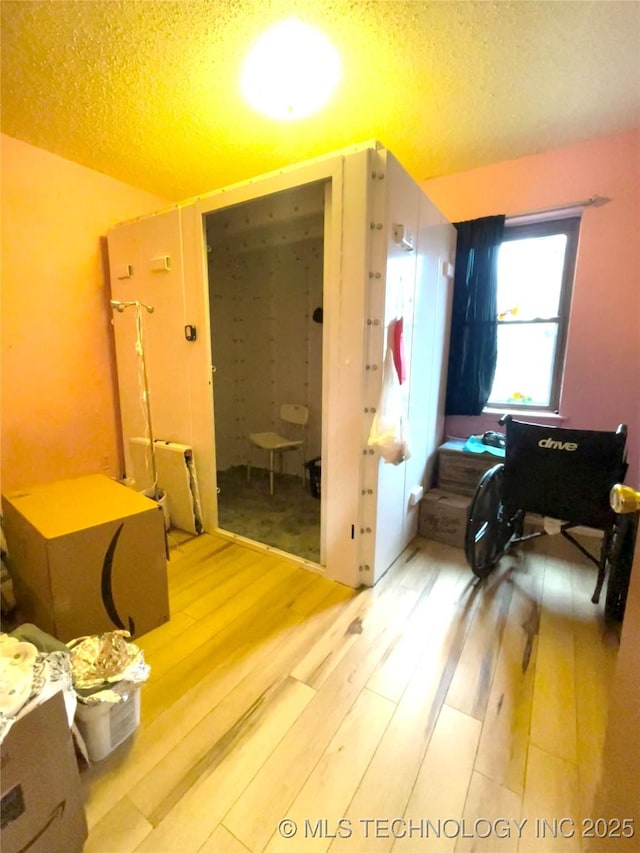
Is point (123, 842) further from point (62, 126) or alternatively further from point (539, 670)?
point (62, 126)

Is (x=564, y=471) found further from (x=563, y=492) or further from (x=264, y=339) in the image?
(x=264, y=339)

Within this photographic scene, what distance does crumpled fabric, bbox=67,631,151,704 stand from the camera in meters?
1.06

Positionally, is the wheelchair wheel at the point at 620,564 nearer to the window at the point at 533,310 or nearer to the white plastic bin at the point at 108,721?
the window at the point at 533,310

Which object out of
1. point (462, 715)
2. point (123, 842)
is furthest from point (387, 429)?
point (123, 842)

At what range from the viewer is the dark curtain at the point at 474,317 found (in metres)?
2.54

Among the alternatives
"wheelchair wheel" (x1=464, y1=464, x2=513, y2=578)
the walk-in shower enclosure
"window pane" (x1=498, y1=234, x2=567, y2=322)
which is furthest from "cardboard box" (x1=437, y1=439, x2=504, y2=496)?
"window pane" (x1=498, y1=234, x2=567, y2=322)

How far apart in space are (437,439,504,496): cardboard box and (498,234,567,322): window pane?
43.5 inches

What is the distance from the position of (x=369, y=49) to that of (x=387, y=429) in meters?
1.68

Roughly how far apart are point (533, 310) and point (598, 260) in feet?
1.50

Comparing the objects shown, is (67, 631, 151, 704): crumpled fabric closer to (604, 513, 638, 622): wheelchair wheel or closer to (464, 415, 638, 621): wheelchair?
(464, 415, 638, 621): wheelchair

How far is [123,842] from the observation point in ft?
3.03

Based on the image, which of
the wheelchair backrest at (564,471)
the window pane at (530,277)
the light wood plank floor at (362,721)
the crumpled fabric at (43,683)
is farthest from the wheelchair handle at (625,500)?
the window pane at (530,277)

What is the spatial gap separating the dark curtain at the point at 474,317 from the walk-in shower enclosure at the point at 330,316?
137 mm

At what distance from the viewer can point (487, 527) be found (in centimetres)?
207
